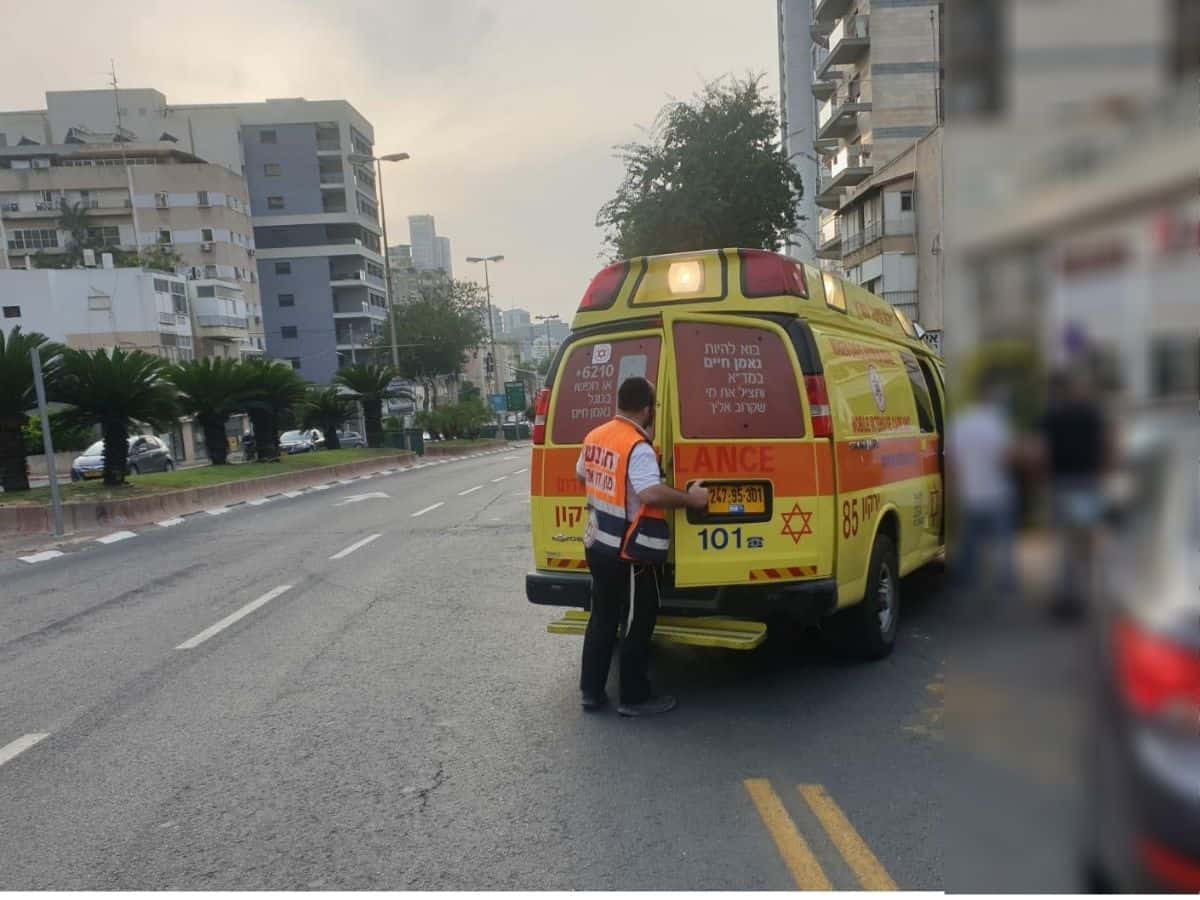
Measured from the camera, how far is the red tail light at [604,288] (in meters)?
5.59

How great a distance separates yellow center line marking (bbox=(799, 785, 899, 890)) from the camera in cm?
303

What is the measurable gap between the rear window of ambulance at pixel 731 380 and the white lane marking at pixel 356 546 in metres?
6.94

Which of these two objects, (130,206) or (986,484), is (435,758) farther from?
(130,206)

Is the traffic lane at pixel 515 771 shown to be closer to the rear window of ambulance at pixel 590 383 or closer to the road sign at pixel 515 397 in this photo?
the rear window of ambulance at pixel 590 383

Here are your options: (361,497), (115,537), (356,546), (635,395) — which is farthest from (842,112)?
(635,395)

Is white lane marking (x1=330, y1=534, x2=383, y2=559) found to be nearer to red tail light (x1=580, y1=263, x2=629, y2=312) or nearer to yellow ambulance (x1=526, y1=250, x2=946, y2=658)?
yellow ambulance (x1=526, y1=250, x2=946, y2=658)

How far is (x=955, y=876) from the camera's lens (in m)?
0.69

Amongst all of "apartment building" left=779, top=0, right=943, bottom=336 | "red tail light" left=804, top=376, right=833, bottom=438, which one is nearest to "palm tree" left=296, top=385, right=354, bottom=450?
"apartment building" left=779, top=0, right=943, bottom=336

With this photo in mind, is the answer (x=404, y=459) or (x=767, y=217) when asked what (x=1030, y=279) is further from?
(x=404, y=459)

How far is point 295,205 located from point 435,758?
78.0 metres

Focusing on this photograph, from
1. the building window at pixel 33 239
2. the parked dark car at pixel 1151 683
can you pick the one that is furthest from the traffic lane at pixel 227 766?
the building window at pixel 33 239

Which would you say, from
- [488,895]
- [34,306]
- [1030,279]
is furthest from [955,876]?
[34,306]

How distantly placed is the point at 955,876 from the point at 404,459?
116ft

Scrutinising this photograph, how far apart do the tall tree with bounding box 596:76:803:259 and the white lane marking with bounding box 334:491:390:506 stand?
890cm
